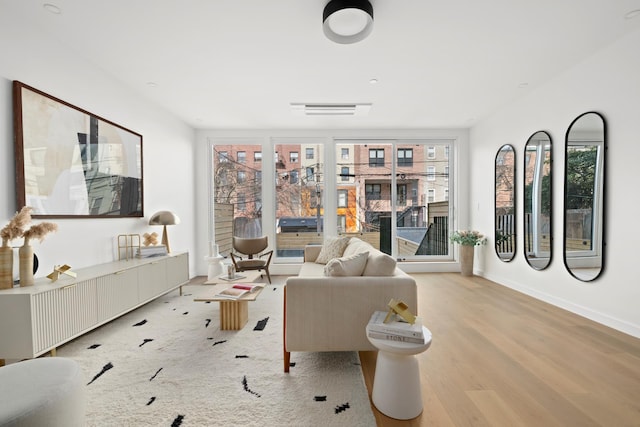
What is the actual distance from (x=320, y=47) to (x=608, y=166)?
315cm

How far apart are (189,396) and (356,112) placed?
3.98 m

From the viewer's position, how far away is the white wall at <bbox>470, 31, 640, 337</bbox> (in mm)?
2672

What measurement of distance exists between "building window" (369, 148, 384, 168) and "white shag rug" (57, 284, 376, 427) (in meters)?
3.67

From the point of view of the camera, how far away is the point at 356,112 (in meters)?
4.35

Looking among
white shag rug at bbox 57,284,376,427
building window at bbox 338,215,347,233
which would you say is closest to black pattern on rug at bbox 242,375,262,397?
white shag rug at bbox 57,284,376,427

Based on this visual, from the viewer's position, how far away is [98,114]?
3.11 metres

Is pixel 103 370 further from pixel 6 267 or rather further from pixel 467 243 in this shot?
pixel 467 243

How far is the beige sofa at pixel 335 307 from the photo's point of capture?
203 centimetres

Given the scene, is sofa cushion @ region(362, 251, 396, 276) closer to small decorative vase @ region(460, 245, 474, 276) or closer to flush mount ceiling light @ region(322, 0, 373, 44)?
flush mount ceiling light @ region(322, 0, 373, 44)

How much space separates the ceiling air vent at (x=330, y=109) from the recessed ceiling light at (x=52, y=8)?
2519 mm

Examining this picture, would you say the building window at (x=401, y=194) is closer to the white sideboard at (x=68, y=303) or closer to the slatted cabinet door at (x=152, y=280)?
the slatted cabinet door at (x=152, y=280)

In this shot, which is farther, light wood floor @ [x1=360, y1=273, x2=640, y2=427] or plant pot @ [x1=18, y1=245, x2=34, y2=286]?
plant pot @ [x1=18, y1=245, x2=34, y2=286]

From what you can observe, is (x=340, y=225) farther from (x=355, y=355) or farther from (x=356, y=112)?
(x=355, y=355)

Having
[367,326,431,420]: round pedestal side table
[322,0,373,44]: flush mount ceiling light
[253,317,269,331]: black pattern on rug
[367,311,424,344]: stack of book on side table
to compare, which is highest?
[322,0,373,44]: flush mount ceiling light
